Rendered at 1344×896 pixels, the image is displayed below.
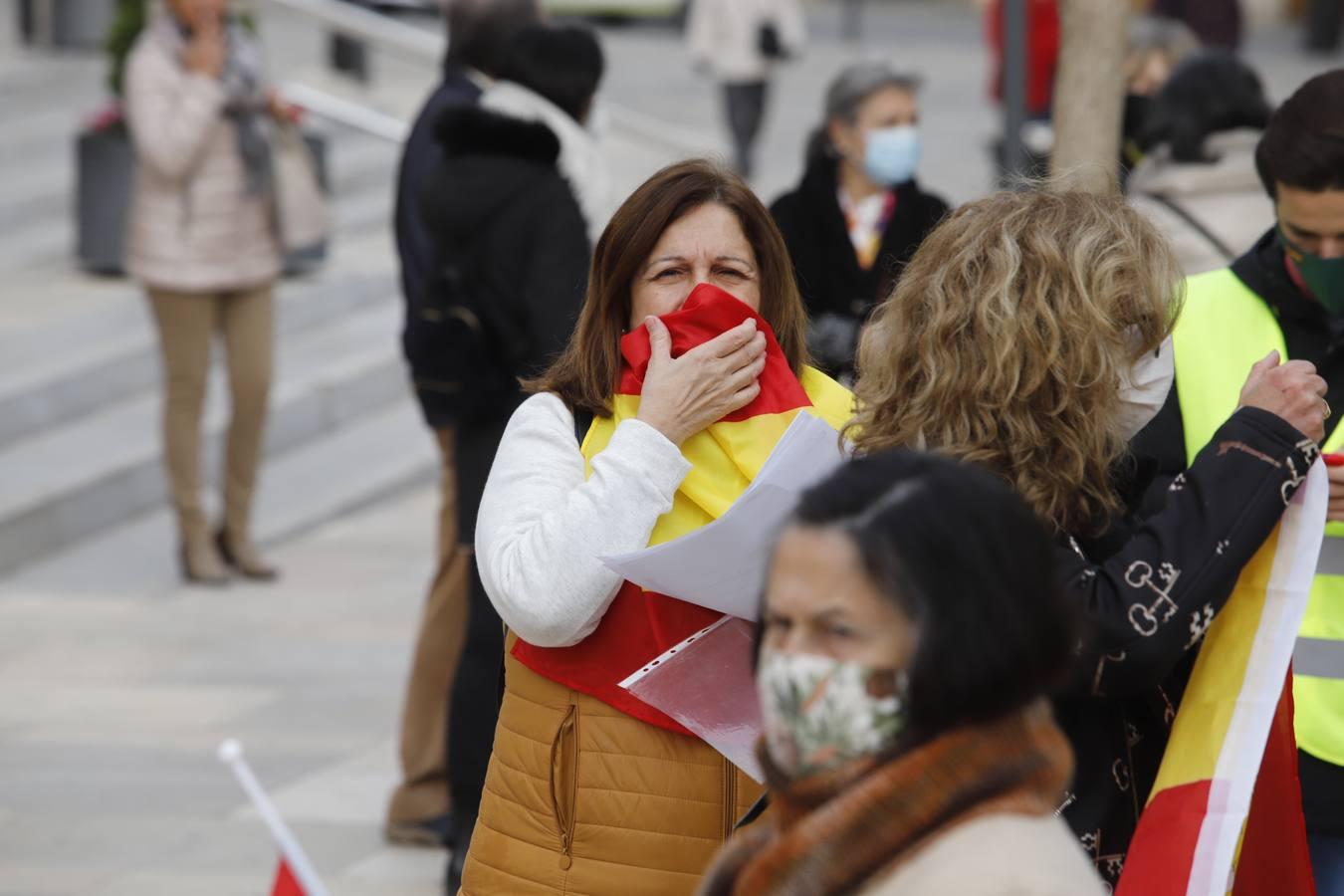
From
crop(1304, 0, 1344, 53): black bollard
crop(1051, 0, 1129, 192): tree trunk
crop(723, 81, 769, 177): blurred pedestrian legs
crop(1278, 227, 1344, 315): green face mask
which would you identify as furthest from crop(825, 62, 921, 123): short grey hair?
crop(1304, 0, 1344, 53): black bollard

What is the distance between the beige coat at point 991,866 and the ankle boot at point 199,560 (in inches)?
230

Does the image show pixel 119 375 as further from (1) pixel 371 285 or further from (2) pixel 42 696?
(2) pixel 42 696

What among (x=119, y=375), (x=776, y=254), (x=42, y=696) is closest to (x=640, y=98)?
(x=119, y=375)

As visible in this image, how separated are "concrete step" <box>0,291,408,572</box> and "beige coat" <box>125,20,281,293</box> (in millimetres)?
1241

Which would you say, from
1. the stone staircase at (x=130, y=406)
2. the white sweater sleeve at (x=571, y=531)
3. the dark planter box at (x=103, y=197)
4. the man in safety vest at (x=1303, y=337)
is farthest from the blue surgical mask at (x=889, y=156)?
the dark planter box at (x=103, y=197)

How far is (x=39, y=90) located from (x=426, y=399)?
372 inches

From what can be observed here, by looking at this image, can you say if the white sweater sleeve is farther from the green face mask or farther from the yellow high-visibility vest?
the green face mask

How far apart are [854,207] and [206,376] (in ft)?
9.00

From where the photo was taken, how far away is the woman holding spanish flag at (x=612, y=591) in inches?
96.6

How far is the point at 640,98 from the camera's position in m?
17.6

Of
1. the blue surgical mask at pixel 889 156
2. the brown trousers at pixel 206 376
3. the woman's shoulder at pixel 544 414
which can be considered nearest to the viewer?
the woman's shoulder at pixel 544 414

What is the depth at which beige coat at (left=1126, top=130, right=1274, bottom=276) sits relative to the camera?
3910 millimetres

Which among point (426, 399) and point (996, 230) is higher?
point (996, 230)

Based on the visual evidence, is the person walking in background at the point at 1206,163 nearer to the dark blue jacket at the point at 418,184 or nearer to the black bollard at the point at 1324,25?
the dark blue jacket at the point at 418,184
